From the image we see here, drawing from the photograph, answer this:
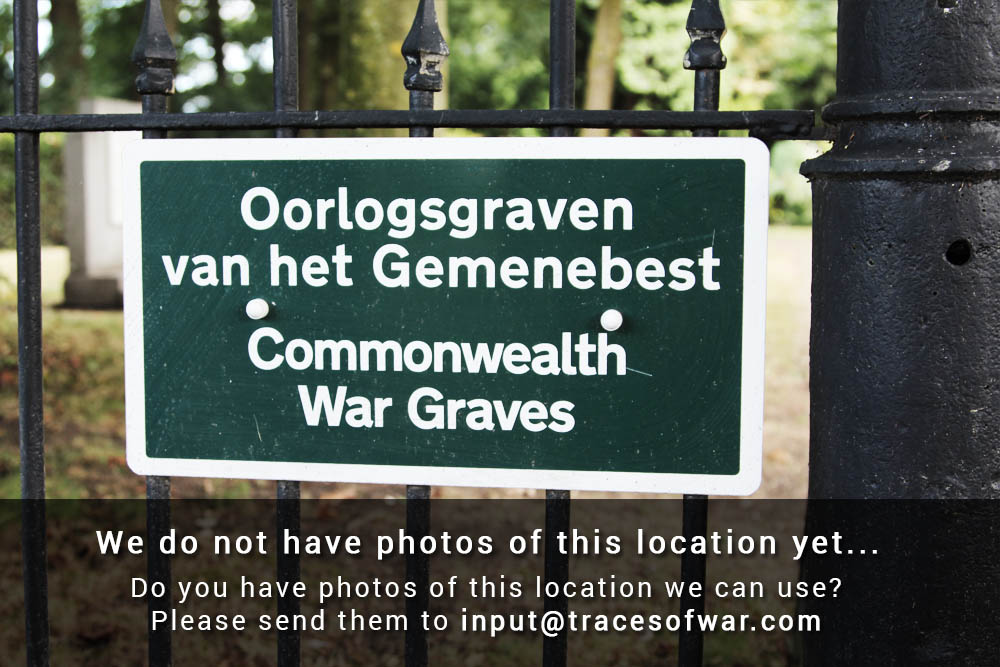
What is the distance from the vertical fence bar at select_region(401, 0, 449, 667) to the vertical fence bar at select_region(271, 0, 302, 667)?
19cm

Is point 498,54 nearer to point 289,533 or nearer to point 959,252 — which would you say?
point 289,533

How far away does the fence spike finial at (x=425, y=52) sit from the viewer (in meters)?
1.68

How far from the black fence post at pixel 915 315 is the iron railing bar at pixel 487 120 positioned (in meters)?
0.13

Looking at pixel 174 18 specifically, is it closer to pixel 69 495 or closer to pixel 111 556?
pixel 69 495

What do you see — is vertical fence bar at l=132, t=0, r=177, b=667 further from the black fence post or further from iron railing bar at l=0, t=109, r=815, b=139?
the black fence post

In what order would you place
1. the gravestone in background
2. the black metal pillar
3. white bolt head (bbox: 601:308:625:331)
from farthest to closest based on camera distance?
1. the gravestone in background
2. white bolt head (bbox: 601:308:625:331)
3. the black metal pillar

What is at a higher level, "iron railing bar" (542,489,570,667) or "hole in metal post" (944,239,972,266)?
"hole in metal post" (944,239,972,266)

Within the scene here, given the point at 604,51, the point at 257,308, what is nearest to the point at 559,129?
the point at 257,308

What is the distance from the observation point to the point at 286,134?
1.70 meters

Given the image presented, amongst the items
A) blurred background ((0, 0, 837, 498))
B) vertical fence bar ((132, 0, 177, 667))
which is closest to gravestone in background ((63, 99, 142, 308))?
blurred background ((0, 0, 837, 498))

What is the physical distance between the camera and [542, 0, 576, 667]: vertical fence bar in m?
1.64

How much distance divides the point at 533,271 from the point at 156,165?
2.20 ft

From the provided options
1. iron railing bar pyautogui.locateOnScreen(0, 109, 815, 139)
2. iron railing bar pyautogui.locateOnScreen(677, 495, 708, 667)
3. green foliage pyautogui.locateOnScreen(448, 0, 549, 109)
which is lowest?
iron railing bar pyautogui.locateOnScreen(677, 495, 708, 667)

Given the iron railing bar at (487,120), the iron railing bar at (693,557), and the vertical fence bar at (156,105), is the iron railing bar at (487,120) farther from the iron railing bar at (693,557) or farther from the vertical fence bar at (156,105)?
the iron railing bar at (693,557)
